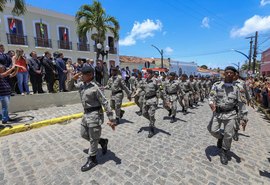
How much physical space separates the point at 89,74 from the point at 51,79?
5716mm

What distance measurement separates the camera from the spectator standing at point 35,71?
7.25 meters

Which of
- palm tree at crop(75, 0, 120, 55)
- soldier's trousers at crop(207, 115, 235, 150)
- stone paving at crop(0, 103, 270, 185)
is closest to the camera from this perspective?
stone paving at crop(0, 103, 270, 185)

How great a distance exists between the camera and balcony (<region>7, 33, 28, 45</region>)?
1544cm

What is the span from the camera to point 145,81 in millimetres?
5484

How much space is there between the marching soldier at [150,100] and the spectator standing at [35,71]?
5122 millimetres

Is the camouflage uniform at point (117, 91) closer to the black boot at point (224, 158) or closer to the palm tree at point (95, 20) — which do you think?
the black boot at point (224, 158)

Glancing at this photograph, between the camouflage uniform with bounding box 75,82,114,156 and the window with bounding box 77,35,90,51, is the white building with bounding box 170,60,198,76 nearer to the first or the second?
the window with bounding box 77,35,90,51

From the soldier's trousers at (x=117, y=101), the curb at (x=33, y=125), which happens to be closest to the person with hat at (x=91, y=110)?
the soldier's trousers at (x=117, y=101)

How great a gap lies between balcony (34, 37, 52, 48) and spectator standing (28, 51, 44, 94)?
11.9 metres

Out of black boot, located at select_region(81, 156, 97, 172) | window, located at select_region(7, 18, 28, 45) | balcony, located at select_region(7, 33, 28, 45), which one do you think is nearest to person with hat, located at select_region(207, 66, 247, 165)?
black boot, located at select_region(81, 156, 97, 172)

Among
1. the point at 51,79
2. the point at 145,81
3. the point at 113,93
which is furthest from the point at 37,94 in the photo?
the point at 145,81

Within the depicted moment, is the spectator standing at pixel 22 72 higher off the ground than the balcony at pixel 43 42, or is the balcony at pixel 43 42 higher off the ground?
the balcony at pixel 43 42

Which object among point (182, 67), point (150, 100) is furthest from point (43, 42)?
point (182, 67)

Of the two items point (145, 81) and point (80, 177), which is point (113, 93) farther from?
point (80, 177)
